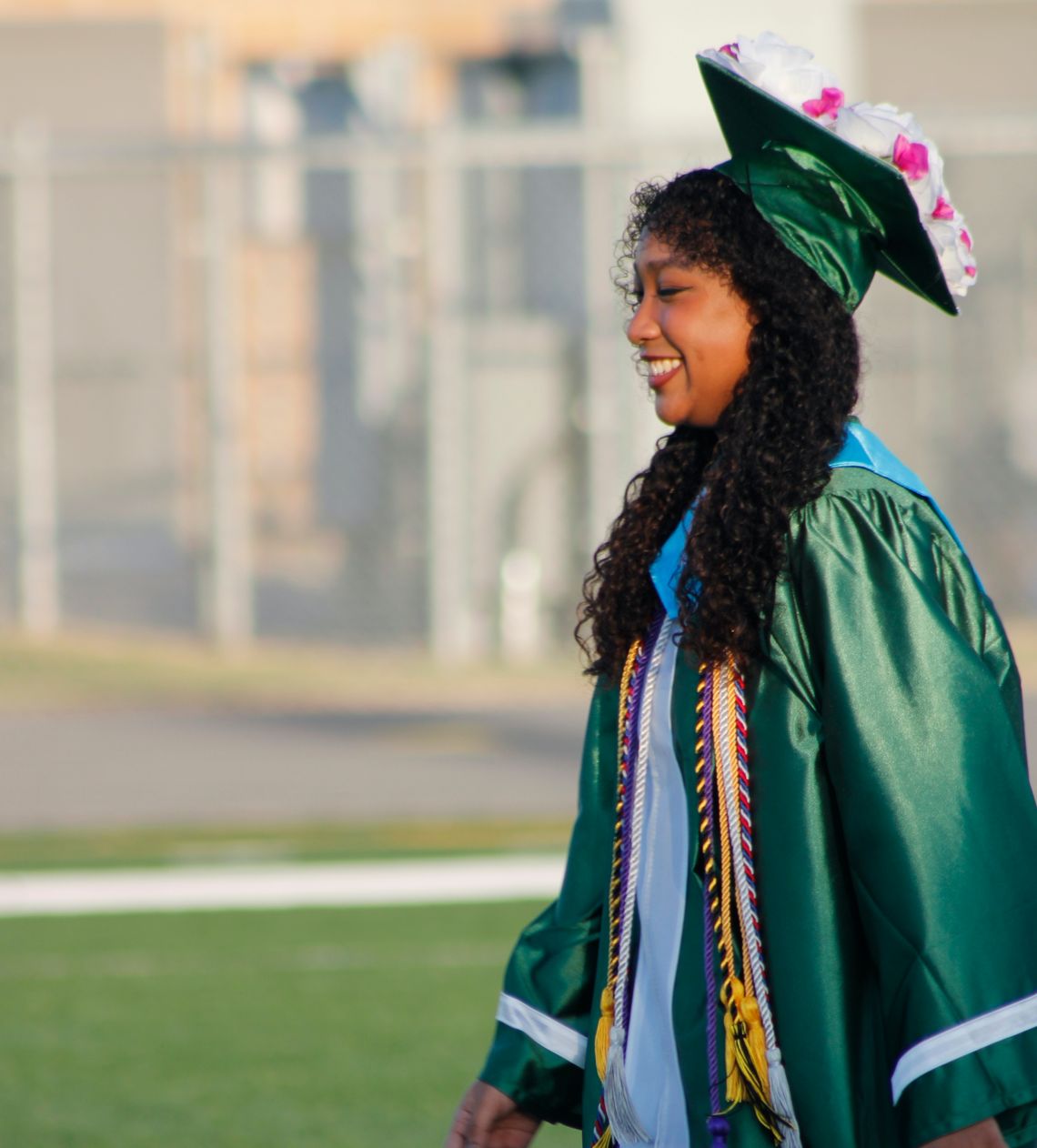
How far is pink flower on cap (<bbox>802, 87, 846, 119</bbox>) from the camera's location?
2.12 meters

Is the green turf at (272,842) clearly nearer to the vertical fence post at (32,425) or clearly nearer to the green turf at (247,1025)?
the green turf at (247,1025)

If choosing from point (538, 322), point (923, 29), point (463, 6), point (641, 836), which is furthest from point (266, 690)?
point (463, 6)

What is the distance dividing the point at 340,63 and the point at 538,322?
A: 11.6 metres

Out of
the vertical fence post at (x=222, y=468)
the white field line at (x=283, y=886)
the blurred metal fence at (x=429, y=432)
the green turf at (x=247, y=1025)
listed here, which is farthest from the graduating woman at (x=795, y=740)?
the vertical fence post at (x=222, y=468)

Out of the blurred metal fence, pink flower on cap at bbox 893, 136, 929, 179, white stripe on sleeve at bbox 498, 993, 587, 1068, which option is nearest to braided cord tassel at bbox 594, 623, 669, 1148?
white stripe on sleeve at bbox 498, 993, 587, 1068

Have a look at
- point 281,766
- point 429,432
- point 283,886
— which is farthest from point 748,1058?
point 429,432

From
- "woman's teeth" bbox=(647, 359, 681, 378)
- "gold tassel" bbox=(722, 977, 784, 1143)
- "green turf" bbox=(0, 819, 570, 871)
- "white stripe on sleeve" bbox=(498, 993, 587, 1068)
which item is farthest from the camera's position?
"green turf" bbox=(0, 819, 570, 871)

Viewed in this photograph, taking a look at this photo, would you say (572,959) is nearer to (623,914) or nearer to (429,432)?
(623,914)

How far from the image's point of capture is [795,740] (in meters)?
1.99

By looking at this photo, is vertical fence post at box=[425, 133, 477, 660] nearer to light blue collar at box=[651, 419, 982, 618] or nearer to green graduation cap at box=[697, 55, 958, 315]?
light blue collar at box=[651, 419, 982, 618]

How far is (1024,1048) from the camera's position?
6.21 feet

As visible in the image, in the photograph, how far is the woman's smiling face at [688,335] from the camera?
7.03ft

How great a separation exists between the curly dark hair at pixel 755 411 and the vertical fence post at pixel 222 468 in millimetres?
8206

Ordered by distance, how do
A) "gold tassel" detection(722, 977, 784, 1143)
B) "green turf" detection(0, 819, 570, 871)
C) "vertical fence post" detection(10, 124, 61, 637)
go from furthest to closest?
1. "vertical fence post" detection(10, 124, 61, 637)
2. "green turf" detection(0, 819, 570, 871)
3. "gold tassel" detection(722, 977, 784, 1143)
